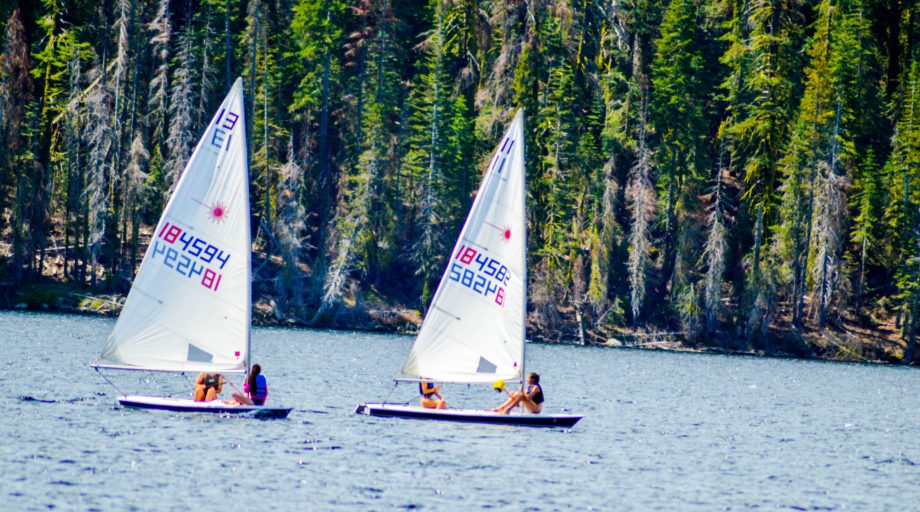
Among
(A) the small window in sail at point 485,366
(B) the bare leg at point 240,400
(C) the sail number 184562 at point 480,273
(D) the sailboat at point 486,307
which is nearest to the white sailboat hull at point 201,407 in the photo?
(B) the bare leg at point 240,400

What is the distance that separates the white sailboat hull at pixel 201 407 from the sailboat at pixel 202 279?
0.03 meters

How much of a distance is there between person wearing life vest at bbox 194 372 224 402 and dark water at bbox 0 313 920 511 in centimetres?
61

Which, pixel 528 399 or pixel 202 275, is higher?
pixel 202 275

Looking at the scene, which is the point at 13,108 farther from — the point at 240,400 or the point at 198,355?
the point at 240,400

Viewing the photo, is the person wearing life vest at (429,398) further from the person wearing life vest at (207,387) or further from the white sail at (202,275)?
the person wearing life vest at (207,387)

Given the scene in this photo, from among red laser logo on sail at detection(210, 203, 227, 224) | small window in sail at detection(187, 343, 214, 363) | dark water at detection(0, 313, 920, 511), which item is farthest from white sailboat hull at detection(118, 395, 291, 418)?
red laser logo on sail at detection(210, 203, 227, 224)

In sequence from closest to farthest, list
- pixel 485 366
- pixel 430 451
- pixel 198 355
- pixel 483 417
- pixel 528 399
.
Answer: pixel 430 451
pixel 198 355
pixel 483 417
pixel 528 399
pixel 485 366

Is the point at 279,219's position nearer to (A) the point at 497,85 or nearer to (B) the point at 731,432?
(A) the point at 497,85

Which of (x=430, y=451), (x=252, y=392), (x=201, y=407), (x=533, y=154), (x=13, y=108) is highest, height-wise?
(x=533, y=154)

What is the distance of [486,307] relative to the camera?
1249 inches

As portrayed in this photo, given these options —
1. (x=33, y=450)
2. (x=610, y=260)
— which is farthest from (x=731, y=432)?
(x=610, y=260)

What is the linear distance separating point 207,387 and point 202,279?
2648 mm

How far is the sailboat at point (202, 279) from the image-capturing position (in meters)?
29.8

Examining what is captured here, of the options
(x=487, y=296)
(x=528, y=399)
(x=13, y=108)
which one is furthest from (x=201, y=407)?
(x=13, y=108)
